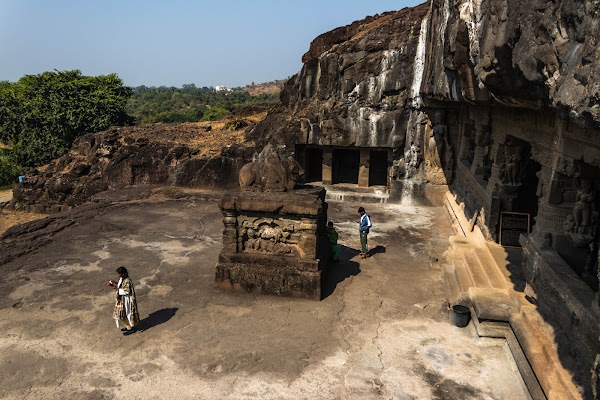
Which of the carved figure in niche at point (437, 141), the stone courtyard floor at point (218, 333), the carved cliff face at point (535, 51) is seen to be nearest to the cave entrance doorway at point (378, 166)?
the carved figure in niche at point (437, 141)

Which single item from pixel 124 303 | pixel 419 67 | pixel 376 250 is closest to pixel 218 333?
pixel 124 303

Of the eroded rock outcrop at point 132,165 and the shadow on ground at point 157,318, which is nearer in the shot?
the shadow on ground at point 157,318

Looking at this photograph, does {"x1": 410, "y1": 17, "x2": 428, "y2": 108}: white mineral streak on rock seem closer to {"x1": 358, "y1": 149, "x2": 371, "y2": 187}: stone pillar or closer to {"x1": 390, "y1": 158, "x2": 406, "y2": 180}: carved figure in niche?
{"x1": 390, "y1": 158, "x2": 406, "y2": 180}: carved figure in niche

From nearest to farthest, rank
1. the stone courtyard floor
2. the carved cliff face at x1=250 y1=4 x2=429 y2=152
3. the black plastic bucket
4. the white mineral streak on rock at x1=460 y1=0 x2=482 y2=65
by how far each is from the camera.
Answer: the stone courtyard floor, the white mineral streak on rock at x1=460 y1=0 x2=482 y2=65, the black plastic bucket, the carved cliff face at x1=250 y1=4 x2=429 y2=152

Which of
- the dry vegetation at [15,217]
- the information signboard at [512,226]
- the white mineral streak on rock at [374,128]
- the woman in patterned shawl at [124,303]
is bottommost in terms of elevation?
the dry vegetation at [15,217]

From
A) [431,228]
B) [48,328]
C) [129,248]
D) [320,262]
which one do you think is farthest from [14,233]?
[431,228]

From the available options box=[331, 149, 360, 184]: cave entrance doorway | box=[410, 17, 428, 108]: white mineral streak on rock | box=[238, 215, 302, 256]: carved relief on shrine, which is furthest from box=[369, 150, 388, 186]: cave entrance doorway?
box=[238, 215, 302, 256]: carved relief on shrine

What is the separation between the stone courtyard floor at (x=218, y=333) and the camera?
18.4 ft

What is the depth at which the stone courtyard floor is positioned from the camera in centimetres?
559

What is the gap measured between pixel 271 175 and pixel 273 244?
127 cm

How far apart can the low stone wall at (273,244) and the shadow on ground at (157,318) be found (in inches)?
42.6

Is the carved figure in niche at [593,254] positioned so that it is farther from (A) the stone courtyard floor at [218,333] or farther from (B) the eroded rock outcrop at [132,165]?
(B) the eroded rock outcrop at [132,165]

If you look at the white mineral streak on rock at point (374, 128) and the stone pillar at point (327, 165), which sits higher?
the white mineral streak on rock at point (374, 128)

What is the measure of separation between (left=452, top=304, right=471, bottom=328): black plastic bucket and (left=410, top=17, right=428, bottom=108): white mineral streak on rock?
9.21m
